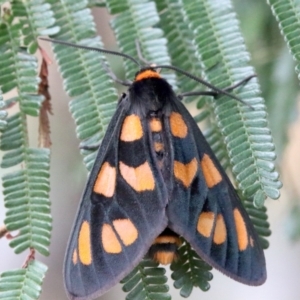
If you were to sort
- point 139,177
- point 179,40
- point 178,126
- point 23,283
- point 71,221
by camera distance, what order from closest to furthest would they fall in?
point 23,283 < point 139,177 < point 178,126 < point 179,40 < point 71,221

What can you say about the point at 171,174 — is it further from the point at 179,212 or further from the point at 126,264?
the point at 126,264

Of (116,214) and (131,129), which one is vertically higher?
(131,129)

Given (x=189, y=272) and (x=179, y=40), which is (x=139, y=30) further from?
(x=189, y=272)

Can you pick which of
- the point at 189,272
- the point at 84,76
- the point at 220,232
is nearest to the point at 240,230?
the point at 220,232

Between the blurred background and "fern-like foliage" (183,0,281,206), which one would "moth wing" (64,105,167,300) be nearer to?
"fern-like foliage" (183,0,281,206)

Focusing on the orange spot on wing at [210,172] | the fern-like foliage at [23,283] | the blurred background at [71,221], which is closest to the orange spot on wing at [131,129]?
the orange spot on wing at [210,172]

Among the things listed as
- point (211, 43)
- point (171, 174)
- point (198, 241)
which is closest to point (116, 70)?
point (211, 43)

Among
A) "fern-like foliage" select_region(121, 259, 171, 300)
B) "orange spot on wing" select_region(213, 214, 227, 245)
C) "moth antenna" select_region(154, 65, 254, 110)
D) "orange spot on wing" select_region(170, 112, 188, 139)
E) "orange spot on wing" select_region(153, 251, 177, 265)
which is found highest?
"moth antenna" select_region(154, 65, 254, 110)

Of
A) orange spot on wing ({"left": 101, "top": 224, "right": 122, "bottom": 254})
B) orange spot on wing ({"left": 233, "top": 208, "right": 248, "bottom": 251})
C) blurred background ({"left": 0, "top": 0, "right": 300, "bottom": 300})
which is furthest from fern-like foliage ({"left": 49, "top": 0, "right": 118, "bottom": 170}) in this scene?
blurred background ({"left": 0, "top": 0, "right": 300, "bottom": 300})
